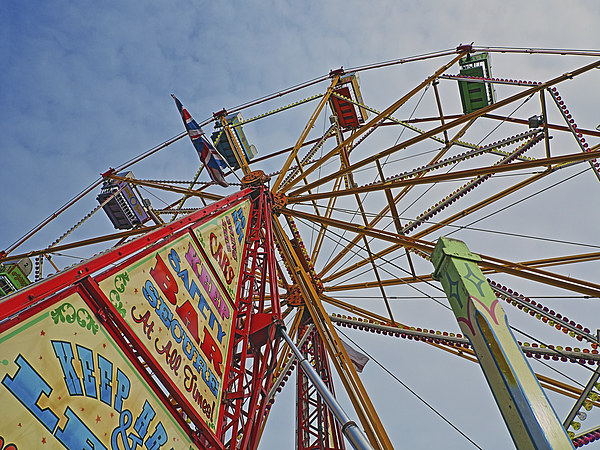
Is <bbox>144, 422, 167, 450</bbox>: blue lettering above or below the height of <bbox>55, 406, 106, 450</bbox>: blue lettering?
above

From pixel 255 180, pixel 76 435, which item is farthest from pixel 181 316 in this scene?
pixel 255 180

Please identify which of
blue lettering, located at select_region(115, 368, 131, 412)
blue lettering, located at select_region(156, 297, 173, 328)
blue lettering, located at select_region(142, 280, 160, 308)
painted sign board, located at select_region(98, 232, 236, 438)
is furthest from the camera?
blue lettering, located at select_region(156, 297, 173, 328)

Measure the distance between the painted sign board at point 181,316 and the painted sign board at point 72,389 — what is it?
1.15 ft

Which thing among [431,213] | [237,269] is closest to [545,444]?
[237,269]

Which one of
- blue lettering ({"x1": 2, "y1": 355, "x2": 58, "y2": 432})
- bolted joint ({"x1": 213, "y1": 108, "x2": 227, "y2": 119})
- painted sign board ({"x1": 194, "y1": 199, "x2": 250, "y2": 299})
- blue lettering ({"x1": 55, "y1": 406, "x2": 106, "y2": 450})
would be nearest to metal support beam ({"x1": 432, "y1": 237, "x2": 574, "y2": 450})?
blue lettering ({"x1": 55, "y1": 406, "x2": 106, "y2": 450})

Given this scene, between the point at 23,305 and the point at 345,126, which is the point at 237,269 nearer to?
the point at 23,305

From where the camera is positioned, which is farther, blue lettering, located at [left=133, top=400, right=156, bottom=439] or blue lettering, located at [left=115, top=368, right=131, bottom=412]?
blue lettering, located at [left=133, top=400, right=156, bottom=439]

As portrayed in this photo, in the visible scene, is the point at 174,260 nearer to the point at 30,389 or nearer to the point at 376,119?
the point at 30,389

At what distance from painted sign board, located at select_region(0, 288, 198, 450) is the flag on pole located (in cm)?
573

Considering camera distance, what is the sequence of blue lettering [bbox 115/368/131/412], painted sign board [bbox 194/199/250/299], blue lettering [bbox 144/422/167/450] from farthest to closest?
painted sign board [bbox 194/199/250/299], blue lettering [bbox 144/422/167/450], blue lettering [bbox 115/368/131/412]

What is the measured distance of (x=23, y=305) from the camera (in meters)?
Answer: 3.41

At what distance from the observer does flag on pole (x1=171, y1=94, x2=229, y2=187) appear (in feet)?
31.5

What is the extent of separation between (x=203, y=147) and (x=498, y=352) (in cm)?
741

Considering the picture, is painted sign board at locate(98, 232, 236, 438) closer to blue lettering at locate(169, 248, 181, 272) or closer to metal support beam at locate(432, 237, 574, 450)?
blue lettering at locate(169, 248, 181, 272)
